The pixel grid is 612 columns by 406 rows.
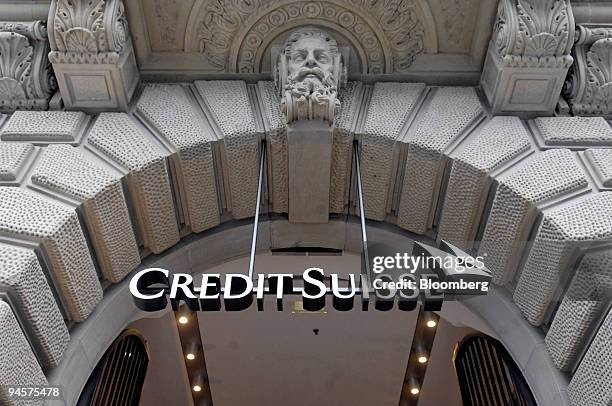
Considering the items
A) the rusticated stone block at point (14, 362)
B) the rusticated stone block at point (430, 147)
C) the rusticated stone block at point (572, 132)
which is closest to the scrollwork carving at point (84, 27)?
the rusticated stone block at point (14, 362)

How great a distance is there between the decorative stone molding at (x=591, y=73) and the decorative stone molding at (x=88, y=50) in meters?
2.96

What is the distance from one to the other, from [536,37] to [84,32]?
2804 millimetres

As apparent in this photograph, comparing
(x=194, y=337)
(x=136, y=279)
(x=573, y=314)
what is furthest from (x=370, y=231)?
(x=194, y=337)

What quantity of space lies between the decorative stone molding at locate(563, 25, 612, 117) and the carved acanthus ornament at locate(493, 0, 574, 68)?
216 mm

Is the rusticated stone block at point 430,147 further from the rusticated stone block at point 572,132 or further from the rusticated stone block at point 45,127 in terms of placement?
the rusticated stone block at point 45,127

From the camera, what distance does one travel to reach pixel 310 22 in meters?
4.45

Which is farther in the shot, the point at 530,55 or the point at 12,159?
the point at 530,55

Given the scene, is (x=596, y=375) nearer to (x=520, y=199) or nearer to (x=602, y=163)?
(x=520, y=199)

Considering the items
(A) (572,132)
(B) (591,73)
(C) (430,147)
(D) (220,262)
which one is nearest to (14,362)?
(D) (220,262)

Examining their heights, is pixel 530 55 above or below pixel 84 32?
below

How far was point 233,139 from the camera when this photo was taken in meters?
4.27

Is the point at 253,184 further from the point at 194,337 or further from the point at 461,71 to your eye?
the point at 194,337

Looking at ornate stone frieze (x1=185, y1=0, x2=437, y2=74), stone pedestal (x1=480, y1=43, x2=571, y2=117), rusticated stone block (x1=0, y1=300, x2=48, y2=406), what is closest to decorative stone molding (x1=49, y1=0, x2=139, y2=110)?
ornate stone frieze (x1=185, y1=0, x2=437, y2=74)

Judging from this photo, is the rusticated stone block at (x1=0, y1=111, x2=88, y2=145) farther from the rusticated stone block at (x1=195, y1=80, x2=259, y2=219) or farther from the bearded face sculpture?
the bearded face sculpture
